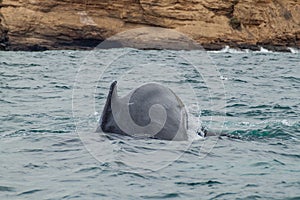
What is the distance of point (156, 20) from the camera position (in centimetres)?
4459

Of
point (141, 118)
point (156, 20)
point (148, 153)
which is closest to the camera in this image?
point (148, 153)

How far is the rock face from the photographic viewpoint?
43781mm

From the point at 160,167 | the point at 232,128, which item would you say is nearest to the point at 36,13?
the point at 232,128

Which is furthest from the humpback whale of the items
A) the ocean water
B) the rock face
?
the rock face

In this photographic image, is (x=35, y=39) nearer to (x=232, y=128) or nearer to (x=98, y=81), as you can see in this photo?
(x=98, y=81)

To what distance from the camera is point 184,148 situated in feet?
25.4

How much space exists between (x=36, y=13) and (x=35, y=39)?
196 centimetres

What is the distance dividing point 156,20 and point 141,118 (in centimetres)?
3730

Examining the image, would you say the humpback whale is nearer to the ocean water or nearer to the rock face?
the ocean water

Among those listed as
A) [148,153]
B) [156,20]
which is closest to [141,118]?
[148,153]

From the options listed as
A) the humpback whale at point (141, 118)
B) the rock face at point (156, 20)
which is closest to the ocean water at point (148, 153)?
the humpback whale at point (141, 118)

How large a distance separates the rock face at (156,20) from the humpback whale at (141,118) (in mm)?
35786

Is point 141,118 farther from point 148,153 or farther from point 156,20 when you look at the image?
point 156,20

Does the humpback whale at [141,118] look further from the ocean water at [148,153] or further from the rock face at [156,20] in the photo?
the rock face at [156,20]
